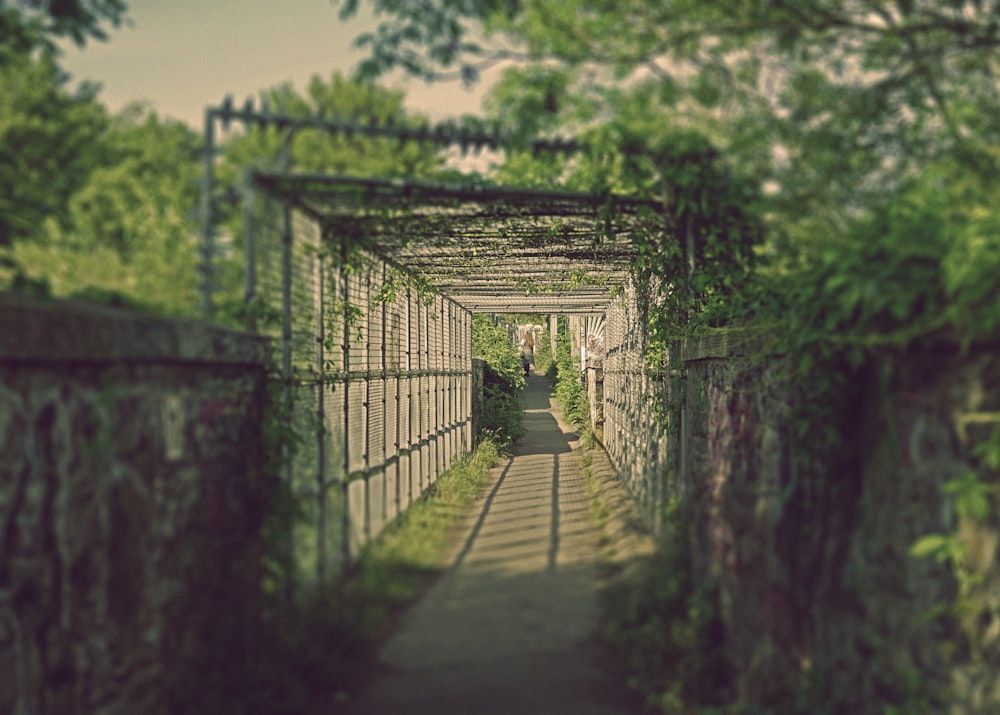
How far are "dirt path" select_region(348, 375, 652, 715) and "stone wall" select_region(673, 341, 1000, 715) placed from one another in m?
1.00

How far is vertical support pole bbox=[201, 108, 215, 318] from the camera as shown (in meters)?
5.23

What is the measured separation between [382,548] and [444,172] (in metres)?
3.54

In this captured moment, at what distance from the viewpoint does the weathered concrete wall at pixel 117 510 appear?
3.15 metres

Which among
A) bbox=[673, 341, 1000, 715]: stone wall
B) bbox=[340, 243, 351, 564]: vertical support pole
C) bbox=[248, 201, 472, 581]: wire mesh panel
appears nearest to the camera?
bbox=[673, 341, 1000, 715]: stone wall

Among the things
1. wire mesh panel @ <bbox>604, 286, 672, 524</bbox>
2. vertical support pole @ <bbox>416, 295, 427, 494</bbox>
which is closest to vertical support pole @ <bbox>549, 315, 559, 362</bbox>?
wire mesh panel @ <bbox>604, 286, 672, 524</bbox>

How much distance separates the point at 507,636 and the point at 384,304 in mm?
4894

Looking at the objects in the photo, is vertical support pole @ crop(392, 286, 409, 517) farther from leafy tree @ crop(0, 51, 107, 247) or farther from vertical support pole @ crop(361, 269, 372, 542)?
leafy tree @ crop(0, 51, 107, 247)

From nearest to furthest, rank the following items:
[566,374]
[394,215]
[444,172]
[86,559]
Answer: [86,559], [444,172], [394,215], [566,374]

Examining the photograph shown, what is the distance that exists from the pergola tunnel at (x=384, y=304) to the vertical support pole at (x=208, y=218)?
0.26 m

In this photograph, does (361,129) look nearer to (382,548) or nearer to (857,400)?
(857,400)

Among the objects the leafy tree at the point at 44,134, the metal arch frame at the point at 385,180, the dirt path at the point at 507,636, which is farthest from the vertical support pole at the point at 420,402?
the leafy tree at the point at 44,134

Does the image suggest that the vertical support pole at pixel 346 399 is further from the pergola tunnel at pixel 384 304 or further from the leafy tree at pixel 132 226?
the leafy tree at pixel 132 226

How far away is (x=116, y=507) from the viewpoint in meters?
3.81

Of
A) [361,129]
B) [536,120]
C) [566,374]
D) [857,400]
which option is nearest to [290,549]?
[361,129]
